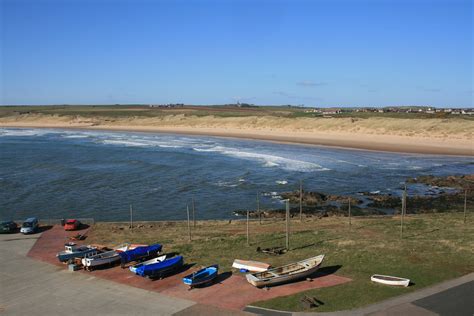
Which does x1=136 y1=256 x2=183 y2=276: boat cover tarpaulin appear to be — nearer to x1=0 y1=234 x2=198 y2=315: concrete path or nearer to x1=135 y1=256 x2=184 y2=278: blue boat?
x1=135 y1=256 x2=184 y2=278: blue boat

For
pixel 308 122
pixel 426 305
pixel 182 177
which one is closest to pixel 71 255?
pixel 426 305

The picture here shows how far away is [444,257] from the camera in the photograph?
20.3 meters

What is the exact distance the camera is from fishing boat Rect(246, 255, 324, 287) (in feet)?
59.1

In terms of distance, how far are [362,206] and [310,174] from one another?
14.6m

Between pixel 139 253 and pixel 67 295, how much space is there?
4308 mm

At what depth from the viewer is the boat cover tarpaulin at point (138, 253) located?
21.4 m

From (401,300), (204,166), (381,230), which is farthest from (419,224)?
(204,166)

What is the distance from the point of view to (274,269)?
1895 centimetres

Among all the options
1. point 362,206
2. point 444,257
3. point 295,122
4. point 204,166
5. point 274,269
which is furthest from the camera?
point 295,122

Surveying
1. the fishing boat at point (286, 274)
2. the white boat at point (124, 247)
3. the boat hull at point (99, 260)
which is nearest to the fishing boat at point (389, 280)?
the fishing boat at point (286, 274)

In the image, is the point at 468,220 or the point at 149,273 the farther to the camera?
the point at 468,220

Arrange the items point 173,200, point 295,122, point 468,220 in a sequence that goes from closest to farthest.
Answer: point 468,220
point 173,200
point 295,122

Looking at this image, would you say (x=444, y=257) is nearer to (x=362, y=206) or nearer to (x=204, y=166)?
(x=362, y=206)

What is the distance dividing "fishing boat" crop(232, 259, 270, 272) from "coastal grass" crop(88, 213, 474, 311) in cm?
50
